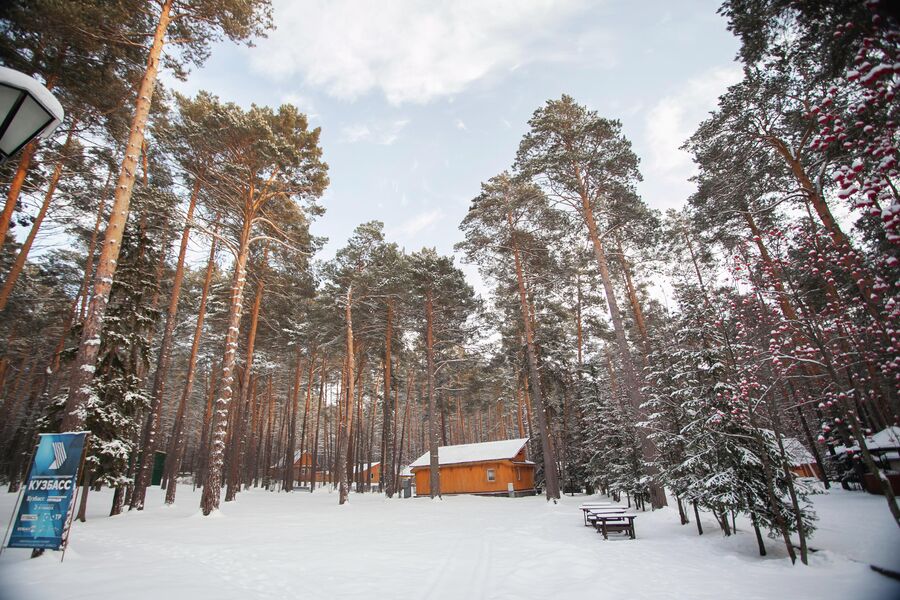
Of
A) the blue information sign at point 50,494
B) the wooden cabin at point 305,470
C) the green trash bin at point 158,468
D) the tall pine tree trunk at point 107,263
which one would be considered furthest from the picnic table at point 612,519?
the wooden cabin at point 305,470

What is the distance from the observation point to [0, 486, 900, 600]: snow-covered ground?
5051 mm

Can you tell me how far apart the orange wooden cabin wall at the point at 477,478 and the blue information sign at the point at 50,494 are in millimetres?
25168

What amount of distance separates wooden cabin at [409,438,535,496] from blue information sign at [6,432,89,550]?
23784mm

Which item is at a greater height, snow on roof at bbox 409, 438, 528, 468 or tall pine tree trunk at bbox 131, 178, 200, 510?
tall pine tree trunk at bbox 131, 178, 200, 510

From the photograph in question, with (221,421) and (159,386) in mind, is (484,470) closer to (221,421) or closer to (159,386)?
(221,421)

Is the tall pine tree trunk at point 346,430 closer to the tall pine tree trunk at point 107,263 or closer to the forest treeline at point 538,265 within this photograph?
the forest treeline at point 538,265

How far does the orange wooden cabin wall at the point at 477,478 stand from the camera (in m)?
27.6

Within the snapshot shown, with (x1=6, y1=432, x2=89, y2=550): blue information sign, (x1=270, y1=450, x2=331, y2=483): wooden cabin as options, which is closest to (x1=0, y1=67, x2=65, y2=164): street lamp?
(x1=6, y1=432, x2=89, y2=550): blue information sign

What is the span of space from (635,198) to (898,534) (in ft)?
38.5

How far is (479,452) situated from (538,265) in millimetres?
16688

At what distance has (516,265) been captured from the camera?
21203 millimetres

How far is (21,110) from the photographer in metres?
2.62

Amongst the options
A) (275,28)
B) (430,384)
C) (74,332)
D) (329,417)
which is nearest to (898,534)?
(430,384)

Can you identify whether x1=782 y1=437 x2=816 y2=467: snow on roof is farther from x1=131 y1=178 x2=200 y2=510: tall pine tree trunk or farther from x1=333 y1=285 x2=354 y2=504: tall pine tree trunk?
x1=131 y1=178 x2=200 y2=510: tall pine tree trunk
